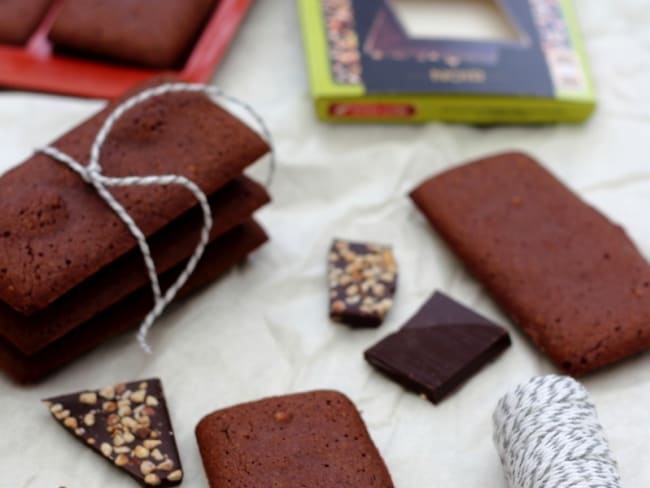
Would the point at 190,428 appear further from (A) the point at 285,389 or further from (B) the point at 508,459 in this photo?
(B) the point at 508,459

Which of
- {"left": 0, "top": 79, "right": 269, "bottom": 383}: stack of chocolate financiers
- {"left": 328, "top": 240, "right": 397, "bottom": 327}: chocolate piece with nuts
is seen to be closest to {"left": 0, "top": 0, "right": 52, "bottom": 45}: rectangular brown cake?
{"left": 0, "top": 79, "right": 269, "bottom": 383}: stack of chocolate financiers

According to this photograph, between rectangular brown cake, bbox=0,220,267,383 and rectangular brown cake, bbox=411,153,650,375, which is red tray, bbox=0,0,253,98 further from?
rectangular brown cake, bbox=411,153,650,375

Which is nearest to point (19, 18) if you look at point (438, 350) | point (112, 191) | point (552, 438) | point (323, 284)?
point (112, 191)

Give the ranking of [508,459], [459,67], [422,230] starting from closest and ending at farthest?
1. [508,459]
2. [422,230]
3. [459,67]

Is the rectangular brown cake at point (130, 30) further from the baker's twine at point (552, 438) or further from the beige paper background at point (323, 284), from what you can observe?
the baker's twine at point (552, 438)

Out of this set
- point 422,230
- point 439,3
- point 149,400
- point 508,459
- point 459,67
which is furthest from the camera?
point 439,3

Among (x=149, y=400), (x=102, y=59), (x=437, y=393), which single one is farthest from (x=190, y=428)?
(x=102, y=59)
